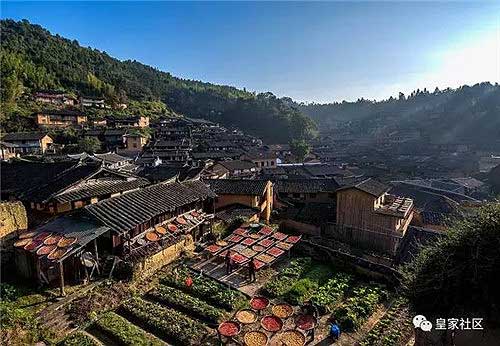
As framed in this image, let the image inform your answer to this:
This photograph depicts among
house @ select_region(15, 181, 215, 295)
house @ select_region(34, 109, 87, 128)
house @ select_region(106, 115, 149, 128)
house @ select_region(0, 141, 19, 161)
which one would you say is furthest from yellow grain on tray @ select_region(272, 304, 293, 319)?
house @ select_region(106, 115, 149, 128)

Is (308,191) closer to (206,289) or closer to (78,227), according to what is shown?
(206,289)

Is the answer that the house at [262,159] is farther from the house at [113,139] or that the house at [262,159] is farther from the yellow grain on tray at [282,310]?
the yellow grain on tray at [282,310]

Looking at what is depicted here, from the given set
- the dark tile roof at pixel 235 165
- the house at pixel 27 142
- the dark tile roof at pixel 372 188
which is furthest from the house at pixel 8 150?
the dark tile roof at pixel 372 188

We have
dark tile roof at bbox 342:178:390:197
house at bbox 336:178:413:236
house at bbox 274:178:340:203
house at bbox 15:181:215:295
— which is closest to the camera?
house at bbox 15:181:215:295

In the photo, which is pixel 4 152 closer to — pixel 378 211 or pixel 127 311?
pixel 127 311

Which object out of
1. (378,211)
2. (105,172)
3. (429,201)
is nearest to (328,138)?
(429,201)

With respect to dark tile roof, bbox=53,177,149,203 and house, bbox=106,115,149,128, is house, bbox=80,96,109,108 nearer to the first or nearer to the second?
house, bbox=106,115,149,128
